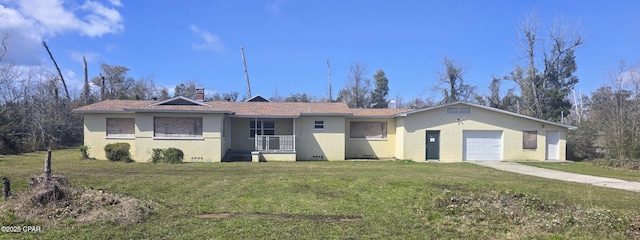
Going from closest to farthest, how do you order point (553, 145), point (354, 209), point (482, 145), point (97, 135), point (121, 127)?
1. point (354, 209)
2. point (97, 135)
3. point (121, 127)
4. point (482, 145)
5. point (553, 145)

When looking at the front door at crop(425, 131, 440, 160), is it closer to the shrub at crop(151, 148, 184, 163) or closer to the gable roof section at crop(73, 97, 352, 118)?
the gable roof section at crop(73, 97, 352, 118)

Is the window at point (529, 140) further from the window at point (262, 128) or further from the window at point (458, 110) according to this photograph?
the window at point (262, 128)

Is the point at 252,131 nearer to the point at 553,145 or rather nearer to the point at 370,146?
the point at 370,146

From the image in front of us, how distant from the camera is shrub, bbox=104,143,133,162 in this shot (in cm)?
1800

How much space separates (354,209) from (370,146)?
1459cm

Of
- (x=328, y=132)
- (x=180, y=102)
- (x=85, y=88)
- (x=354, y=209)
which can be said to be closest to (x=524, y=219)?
(x=354, y=209)

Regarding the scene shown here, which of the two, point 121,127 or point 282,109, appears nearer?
point 121,127

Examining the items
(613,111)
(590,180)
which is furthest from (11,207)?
(613,111)

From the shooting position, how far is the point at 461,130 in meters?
21.1

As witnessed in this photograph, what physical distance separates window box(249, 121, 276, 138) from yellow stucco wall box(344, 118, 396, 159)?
4096mm

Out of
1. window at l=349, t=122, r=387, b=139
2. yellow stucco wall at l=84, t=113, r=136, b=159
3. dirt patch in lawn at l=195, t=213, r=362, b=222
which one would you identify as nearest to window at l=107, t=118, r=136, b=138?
yellow stucco wall at l=84, t=113, r=136, b=159

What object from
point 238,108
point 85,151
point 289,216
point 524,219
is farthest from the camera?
point 238,108

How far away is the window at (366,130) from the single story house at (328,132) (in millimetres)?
56

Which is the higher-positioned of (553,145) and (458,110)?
(458,110)
